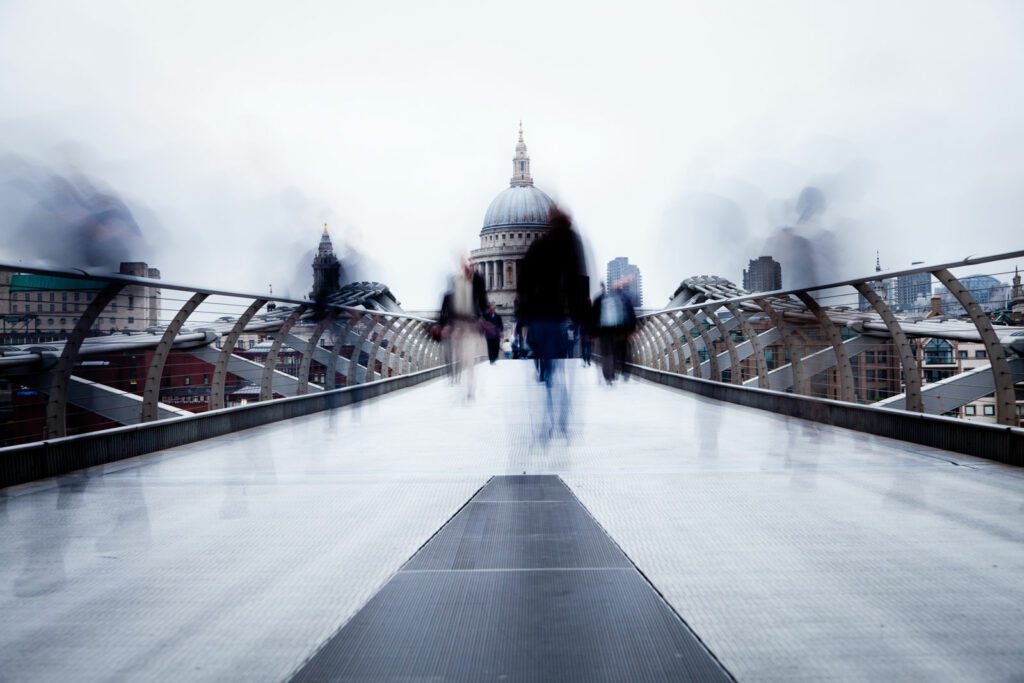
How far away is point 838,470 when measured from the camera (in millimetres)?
4617

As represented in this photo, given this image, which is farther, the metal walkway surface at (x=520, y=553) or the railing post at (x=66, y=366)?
the railing post at (x=66, y=366)

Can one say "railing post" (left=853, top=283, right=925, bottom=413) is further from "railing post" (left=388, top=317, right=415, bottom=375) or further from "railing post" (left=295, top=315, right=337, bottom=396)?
"railing post" (left=388, top=317, right=415, bottom=375)

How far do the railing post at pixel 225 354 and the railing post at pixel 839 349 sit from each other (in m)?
4.69

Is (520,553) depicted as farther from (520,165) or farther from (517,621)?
(520,165)

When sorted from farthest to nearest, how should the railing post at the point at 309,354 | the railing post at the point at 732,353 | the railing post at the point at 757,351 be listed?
the railing post at the point at 732,353
the railing post at the point at 757,351
the railing post at the point at 309,354

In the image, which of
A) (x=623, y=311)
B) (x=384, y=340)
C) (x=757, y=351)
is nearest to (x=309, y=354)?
(x=623, y=311)

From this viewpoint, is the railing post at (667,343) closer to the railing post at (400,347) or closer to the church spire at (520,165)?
the railing post at (400,347)

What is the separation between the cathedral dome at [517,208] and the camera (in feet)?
391

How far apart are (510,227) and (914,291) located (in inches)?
4425

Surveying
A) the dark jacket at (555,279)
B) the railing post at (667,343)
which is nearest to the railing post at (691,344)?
the railing post at (667,343)

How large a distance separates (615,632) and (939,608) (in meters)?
0.93

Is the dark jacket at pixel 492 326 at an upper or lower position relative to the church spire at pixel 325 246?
lower

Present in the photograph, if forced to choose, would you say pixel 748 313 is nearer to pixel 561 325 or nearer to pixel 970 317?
pixel 561 325

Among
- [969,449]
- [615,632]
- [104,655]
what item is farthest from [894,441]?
[104,655]
